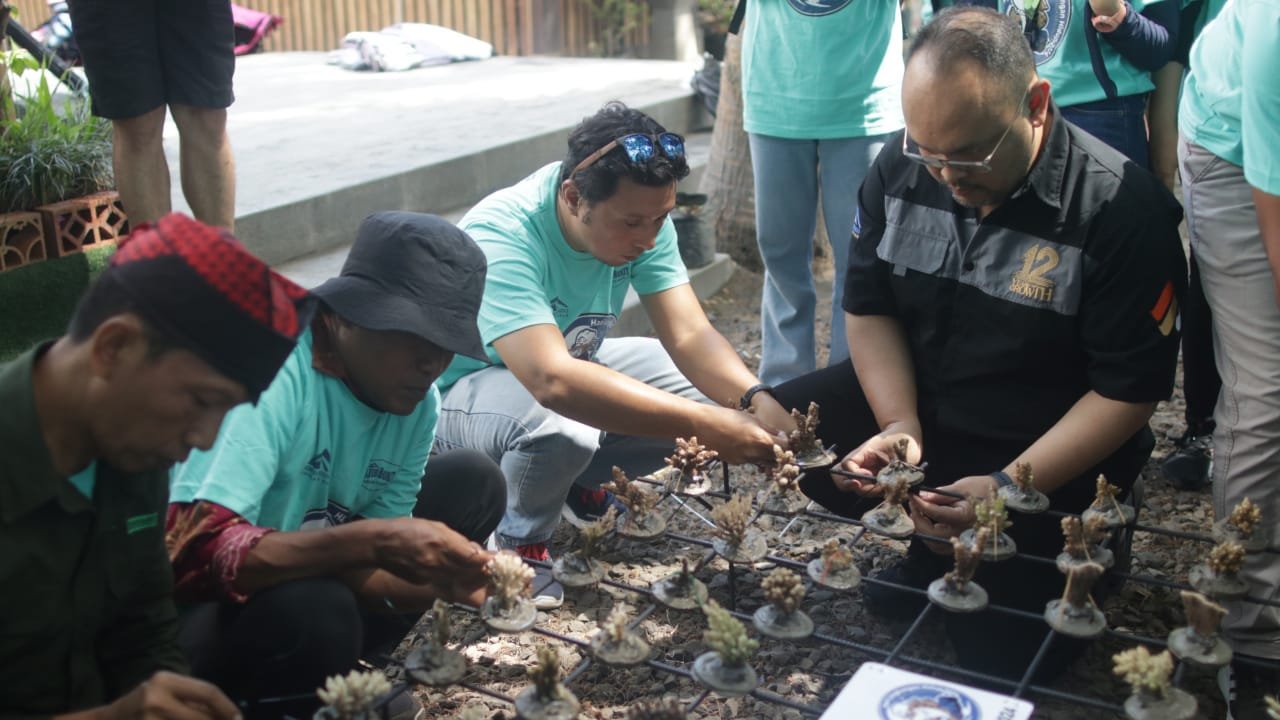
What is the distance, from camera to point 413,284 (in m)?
2.24

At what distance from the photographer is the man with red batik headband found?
1.58 m

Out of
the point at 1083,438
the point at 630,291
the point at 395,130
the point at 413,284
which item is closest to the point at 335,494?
the point at 413,284

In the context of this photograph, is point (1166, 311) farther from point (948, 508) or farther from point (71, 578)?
point (71, 578)

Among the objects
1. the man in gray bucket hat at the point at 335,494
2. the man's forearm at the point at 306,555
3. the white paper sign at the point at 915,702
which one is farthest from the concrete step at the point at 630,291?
the white paper sign at the point at 915,702

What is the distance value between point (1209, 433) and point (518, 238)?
2.46 meters

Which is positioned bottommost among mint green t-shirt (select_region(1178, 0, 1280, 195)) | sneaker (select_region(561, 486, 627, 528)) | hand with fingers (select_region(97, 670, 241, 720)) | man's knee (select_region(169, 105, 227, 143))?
sneaker (select_region(561, 486, 627, 528))

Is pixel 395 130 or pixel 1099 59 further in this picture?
pixel 395 130

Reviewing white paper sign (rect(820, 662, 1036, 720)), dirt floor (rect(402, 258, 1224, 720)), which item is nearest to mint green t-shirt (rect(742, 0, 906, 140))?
dirt floor (rect(402, 258, 1224, 720))

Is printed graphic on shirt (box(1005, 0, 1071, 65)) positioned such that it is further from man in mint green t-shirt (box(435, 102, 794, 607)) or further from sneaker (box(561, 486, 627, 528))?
sneaker (box(561, 486, 627, 528))

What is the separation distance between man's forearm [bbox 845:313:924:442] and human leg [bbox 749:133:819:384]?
1155 mm

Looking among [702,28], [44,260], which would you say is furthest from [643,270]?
[702,28]

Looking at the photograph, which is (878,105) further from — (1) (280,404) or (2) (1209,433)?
(1) (280,404)

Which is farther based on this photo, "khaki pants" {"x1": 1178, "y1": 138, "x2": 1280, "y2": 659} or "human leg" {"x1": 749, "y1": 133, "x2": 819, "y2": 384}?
"human leg" {"x1": 749, "y1": 133, "x2": 819, "y2": 384}

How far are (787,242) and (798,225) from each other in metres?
0.08
